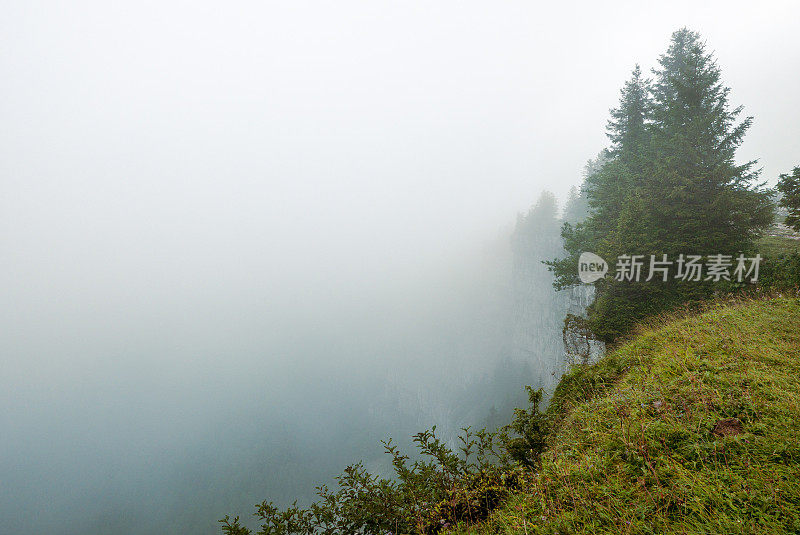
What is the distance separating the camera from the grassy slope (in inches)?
110

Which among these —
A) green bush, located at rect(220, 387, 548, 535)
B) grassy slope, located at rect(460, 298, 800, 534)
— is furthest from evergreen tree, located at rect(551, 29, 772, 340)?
green bush, located at rect(220, 387, 548, 535)

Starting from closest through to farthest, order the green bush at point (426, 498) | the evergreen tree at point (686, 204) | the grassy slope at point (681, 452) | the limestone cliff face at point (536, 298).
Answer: the grassy slope at point (681, 452) → the green bush at point (426, 498) → the evergreen tree at point (686, 204) → the limestone cliff face at point (536, 298)

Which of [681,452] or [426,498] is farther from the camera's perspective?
[426,498]

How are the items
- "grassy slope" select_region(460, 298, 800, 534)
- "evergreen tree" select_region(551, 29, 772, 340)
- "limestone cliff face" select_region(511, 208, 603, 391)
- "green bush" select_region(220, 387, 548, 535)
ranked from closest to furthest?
"grassy slope" select_region(460, 298, 800, 534)
"green bush" select_region(220, 387, 548, 535)
"evergreen tree" select_region(551, 29, 772, 340)
"limestone cliff face" select_region(511, 208, 603, 391)

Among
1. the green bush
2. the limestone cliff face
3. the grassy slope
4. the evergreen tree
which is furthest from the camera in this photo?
the limestone cliff face

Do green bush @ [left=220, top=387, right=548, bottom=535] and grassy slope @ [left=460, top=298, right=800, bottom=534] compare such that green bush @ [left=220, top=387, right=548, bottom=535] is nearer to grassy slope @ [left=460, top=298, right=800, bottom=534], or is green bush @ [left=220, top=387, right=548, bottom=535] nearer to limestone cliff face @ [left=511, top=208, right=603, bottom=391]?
grassy slope @ [left=460, top=298, right=800, bottom=534]

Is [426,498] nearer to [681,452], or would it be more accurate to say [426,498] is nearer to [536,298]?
[681,452]

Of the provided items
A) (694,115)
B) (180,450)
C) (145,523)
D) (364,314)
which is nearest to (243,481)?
(145,523)

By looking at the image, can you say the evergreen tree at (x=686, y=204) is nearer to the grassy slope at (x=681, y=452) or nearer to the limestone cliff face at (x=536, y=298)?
the grassy slope at (x=681, y=452)

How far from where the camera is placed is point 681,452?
3.59 metres

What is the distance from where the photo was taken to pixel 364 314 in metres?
185

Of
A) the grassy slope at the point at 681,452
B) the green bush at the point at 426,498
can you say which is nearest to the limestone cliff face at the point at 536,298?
the grassy slope at the point at 681,452

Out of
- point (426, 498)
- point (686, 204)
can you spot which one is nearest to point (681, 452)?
point (426, 498)

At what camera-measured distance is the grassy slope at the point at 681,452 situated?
280cm
